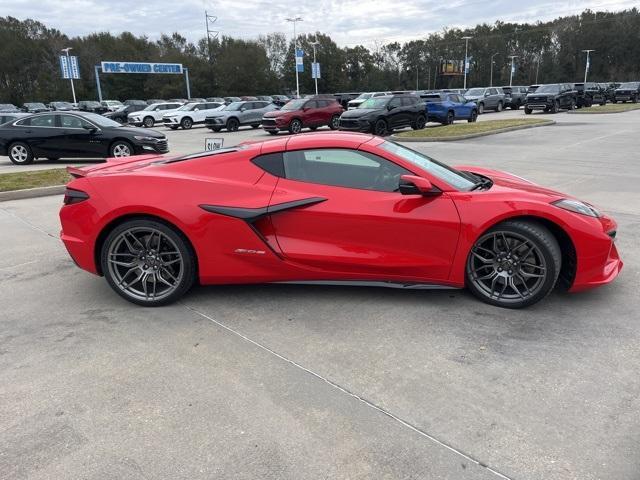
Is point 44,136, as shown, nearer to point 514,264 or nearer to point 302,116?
point 302,116

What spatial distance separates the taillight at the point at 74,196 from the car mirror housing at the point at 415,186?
2589 millimetres

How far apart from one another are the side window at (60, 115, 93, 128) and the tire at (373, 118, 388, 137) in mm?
10930

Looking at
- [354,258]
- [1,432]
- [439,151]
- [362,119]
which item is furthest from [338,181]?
[362,119]

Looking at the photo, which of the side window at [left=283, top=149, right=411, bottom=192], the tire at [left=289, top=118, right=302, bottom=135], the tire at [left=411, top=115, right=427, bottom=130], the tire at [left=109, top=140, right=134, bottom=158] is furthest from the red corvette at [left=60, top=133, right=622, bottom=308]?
the tire at [left=289, top=118, right=302, bottom=135]

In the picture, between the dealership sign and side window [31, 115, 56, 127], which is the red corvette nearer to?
side window [31, 115, 56, 127]

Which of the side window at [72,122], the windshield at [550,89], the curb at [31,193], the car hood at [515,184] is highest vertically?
the windshield at [550,89]

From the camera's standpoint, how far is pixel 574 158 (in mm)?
12297

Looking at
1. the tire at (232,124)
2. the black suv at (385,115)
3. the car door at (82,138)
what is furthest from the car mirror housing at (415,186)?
the tire at (232,124)

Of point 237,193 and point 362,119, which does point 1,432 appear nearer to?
point 237,193

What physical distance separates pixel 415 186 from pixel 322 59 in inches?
3731

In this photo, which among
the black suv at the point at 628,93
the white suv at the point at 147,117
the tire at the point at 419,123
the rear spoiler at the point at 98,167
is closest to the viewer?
the rear spoiler at the point at 98,167

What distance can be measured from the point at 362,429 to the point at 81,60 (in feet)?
305

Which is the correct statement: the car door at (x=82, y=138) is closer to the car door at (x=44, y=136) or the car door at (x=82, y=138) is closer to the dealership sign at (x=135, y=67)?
the car door at (x=44, y=136)

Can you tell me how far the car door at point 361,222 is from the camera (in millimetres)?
3838
